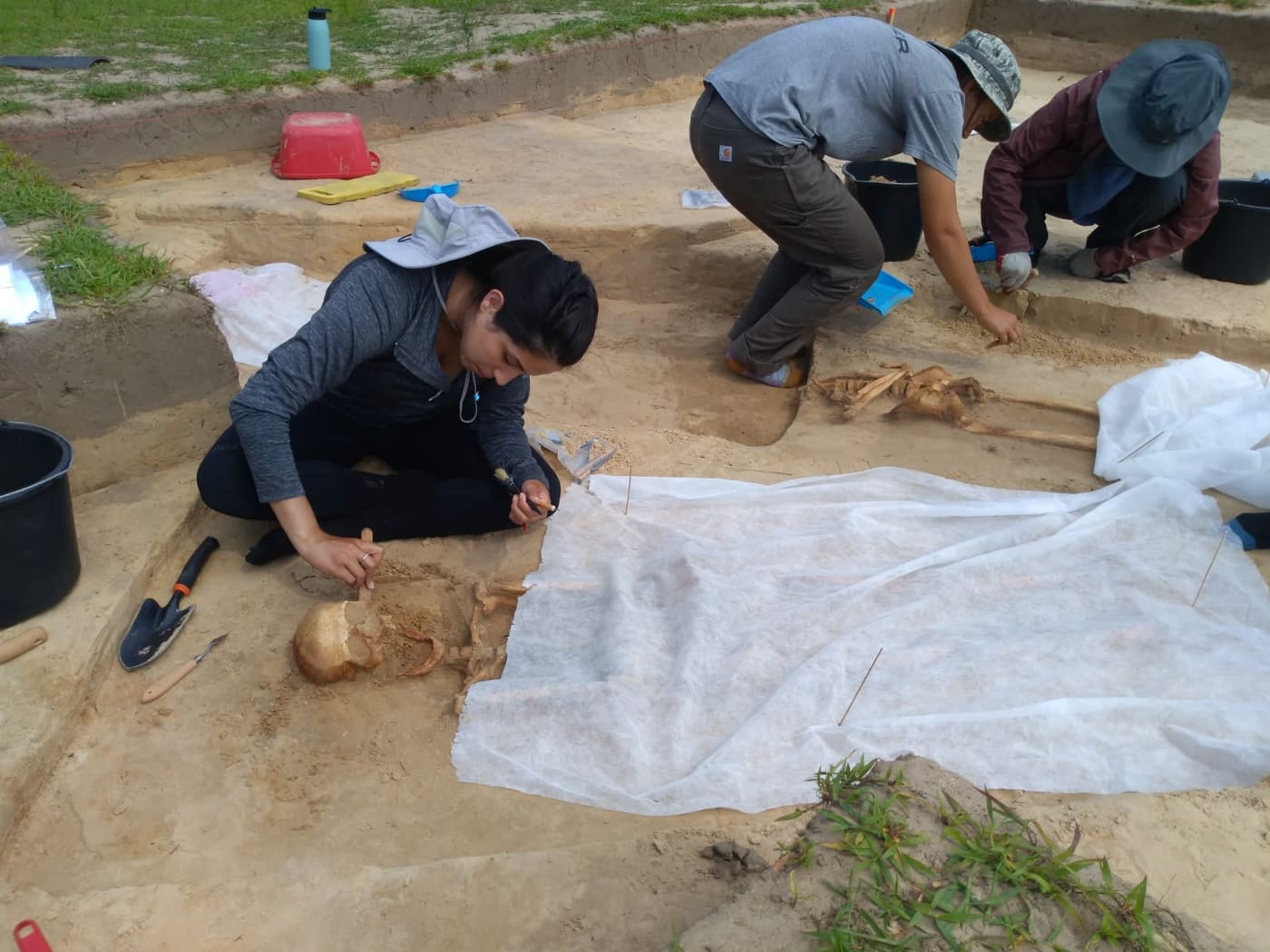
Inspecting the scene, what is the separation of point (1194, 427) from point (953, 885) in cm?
228

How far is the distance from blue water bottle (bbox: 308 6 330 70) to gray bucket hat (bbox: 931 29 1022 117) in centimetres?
370

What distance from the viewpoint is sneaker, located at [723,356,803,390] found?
4074 mm

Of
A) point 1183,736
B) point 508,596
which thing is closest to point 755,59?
point 508,596

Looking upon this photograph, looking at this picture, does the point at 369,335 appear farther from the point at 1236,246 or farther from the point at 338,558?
the point at 1236,246

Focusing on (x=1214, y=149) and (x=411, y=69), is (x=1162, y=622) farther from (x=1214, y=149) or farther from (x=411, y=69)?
(x=411, y=69)

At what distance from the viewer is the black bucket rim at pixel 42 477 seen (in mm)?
2182

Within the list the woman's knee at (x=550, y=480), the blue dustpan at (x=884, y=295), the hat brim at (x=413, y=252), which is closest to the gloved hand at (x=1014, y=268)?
the blue dustpan at (x=884, y=295)

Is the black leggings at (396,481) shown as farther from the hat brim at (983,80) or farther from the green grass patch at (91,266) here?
the hat brim at (983,80)

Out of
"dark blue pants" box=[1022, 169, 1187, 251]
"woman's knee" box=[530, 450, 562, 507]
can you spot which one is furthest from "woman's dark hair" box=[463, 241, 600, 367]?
"dark blue pants" box=[1022, 169, 1187, 251]

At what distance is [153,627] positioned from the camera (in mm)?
2512

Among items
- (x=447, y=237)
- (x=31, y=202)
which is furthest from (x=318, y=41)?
(x=447, y=237)

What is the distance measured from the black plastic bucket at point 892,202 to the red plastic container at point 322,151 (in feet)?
7.54

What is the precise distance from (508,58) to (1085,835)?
558cm

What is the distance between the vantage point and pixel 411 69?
584 centimetres
